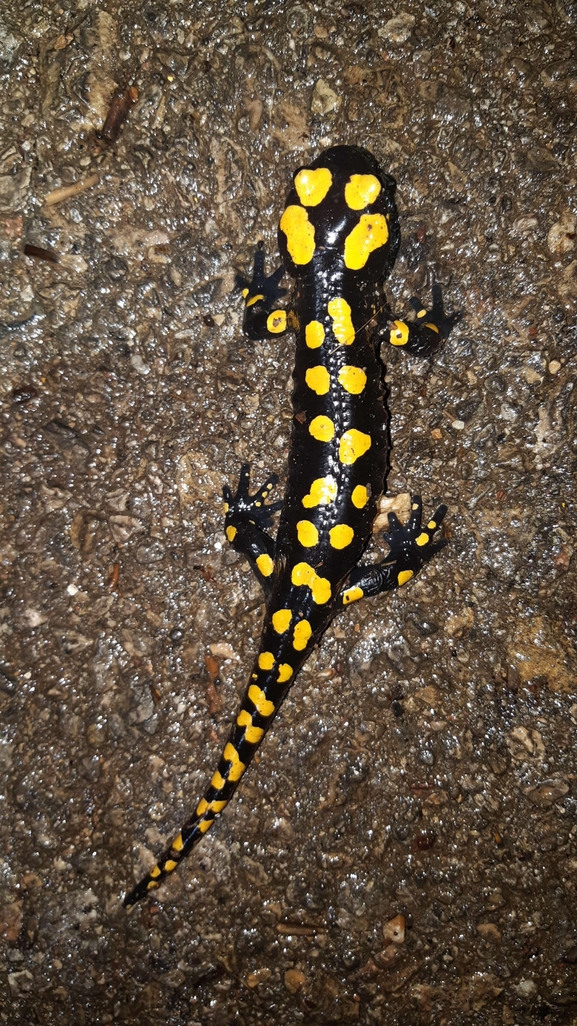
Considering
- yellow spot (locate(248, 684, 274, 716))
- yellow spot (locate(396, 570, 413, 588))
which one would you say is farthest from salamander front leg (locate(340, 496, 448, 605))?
yellow spot (locate(248, 684, 274, 716))

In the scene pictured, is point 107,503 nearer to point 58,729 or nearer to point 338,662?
point 58,729

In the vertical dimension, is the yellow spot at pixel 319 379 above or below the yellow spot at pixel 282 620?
above

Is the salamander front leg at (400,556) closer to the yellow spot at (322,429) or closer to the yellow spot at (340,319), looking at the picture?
the yellow spot at (322,429)

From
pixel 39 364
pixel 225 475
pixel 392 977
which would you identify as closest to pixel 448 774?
pixel 392 977

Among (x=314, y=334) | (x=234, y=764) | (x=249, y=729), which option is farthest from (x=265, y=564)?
(x=314, y=334)

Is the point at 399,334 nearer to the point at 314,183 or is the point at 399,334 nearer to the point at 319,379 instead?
the point at 319,379

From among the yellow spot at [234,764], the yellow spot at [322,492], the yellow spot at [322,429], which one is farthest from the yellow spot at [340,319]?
the yellow spot at [234,764]
